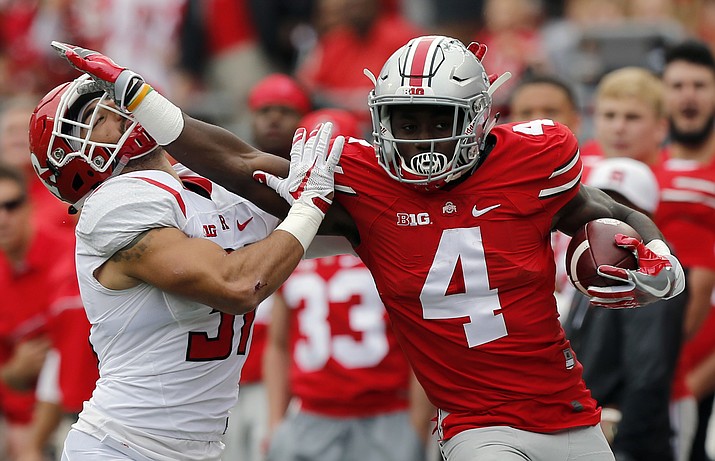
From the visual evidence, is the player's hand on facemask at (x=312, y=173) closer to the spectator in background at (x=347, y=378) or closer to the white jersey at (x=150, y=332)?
the white jersey at (x=150, y=332)

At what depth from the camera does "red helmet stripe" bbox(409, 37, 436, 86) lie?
13.4ft

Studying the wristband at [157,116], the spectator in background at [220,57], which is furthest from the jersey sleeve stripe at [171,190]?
the spectator in background at [220,57]

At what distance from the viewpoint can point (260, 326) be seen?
7246 millimetres

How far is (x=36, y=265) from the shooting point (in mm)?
7531

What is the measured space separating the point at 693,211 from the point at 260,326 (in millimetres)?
2405

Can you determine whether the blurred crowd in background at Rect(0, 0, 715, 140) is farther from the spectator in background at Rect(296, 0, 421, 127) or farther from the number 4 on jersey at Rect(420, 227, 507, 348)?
the number 4 on jersey at Rect(420, 227, 507, 348)

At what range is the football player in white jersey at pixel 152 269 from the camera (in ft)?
12.9

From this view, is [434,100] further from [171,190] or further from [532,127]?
[171,190]

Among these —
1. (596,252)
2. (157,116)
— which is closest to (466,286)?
(596,252)

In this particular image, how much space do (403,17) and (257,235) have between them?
6.43 meters

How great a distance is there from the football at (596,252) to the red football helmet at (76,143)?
1.40 metres

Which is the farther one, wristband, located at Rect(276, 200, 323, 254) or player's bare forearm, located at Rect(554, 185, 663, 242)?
player's bare forearm, located at Rect(554, 185, 663, 242)

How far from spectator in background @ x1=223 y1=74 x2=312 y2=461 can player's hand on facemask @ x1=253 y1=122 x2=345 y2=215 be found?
2947 mm

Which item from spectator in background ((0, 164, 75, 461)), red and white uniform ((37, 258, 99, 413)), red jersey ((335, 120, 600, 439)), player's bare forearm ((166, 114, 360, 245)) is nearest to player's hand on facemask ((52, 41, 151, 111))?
player's bare forearm ((166, 114, 360, 245))
